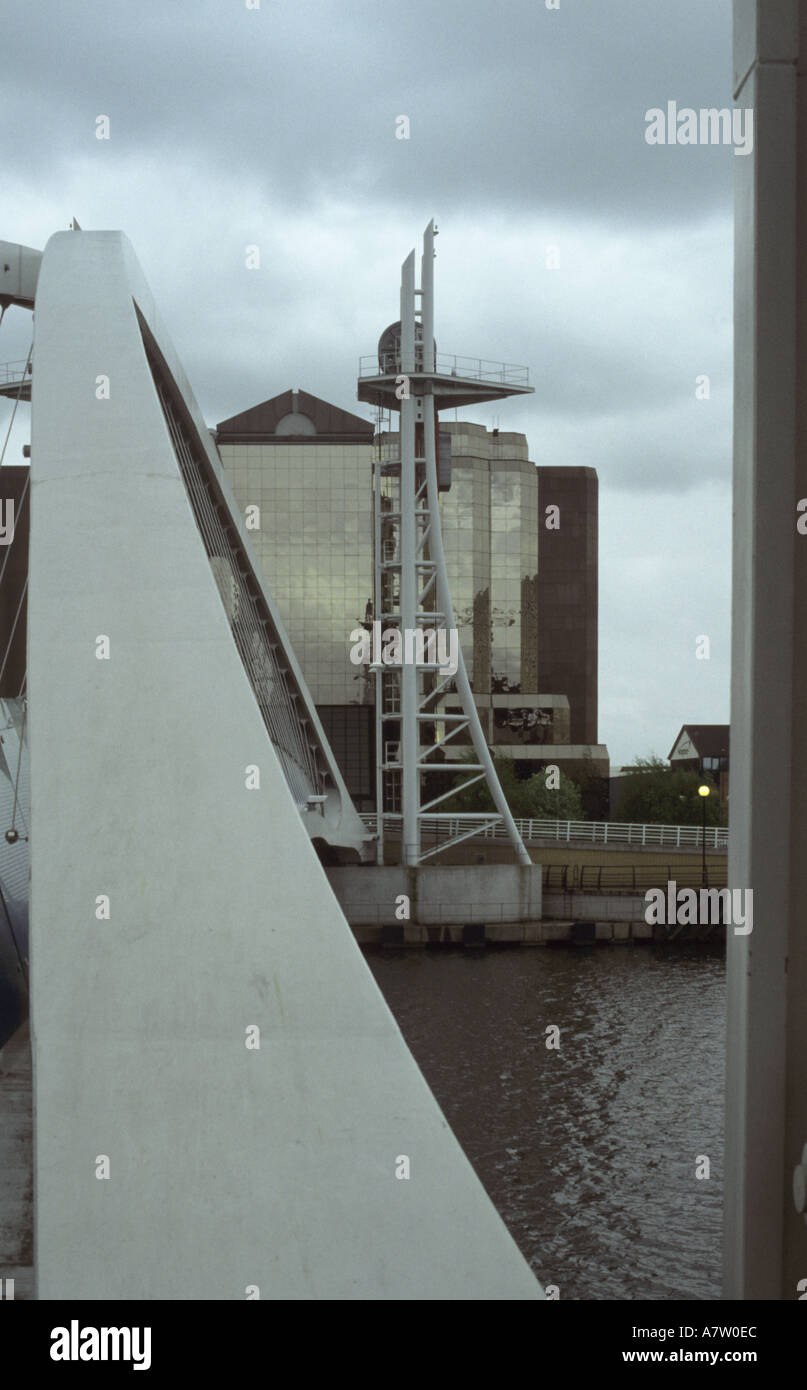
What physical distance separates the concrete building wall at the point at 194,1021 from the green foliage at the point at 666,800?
134ft

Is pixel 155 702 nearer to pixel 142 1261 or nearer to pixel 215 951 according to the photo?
pixel 215 951

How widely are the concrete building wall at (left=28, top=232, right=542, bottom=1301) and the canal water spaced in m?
7.21

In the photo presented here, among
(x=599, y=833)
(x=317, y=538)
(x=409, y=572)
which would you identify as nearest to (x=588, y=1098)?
(x=409, y=572)

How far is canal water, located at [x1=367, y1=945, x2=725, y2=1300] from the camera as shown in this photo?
12625mm

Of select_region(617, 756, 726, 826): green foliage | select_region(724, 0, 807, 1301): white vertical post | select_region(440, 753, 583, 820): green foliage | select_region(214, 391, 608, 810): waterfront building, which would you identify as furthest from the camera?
select_region(214, 391, 608, 810): waterfront building

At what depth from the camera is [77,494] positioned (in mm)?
6543

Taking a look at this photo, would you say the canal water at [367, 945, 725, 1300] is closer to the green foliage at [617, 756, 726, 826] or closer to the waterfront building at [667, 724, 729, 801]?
the green foliage at [617, 756, 726, 826]

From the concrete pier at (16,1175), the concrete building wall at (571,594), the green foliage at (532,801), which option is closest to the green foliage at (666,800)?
the green foliage at (532,801)

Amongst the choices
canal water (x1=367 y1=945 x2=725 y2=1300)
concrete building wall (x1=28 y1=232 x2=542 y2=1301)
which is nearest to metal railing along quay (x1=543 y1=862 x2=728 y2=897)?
canal water (x1=367 y1=945 x2=725 y2=1300)

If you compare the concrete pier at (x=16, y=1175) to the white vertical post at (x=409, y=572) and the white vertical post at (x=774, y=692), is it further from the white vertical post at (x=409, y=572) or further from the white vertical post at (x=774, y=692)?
the white vertical post at (x=409, y=572)
